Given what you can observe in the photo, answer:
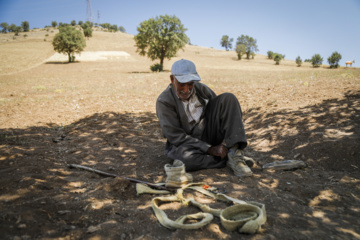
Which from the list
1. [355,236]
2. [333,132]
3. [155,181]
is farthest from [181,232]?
[333,132]

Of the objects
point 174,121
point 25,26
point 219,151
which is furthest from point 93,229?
point 25,26

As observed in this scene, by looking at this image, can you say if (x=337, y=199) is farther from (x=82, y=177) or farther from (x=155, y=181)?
(x=82, y=177)

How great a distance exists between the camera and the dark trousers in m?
2.89

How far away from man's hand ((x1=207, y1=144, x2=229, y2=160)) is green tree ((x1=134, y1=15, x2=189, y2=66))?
944 inches

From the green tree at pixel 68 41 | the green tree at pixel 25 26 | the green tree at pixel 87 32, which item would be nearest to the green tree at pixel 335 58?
the green tree at pixel 68 41

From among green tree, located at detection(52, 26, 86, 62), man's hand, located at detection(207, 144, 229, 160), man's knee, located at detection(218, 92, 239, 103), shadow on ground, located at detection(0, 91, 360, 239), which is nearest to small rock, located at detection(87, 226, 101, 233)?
shadow on ground, located at detection(0, 91, 360, 239)

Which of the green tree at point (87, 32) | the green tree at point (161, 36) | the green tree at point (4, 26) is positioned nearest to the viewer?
the green tree at point (161, 36)

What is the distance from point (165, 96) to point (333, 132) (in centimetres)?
277

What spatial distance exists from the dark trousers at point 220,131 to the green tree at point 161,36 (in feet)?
78.0

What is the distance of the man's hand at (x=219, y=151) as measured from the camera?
9.73ft

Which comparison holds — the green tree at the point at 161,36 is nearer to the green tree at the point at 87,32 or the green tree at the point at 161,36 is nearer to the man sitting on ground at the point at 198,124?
the man sitting on ground at the point at 198,124

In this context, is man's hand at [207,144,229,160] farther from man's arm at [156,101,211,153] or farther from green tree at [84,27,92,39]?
green tree at [84,27,92,39]

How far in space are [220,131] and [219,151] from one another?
1.01 ft

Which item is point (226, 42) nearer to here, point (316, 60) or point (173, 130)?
point (316, 60)
